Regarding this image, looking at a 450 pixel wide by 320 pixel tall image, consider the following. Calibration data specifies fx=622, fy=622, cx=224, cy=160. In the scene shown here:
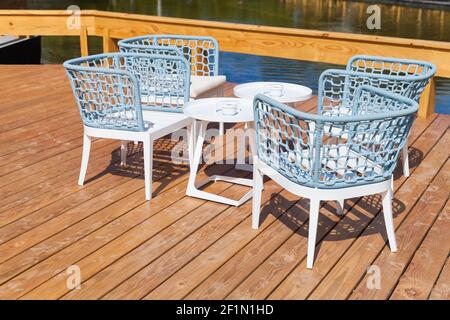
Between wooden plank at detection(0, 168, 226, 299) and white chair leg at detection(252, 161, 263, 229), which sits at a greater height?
white chair leg at detection(252, 161, 263, 229)

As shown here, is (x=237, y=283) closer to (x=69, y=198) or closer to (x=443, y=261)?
(x=443, y=261)

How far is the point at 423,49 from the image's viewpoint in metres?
4.62

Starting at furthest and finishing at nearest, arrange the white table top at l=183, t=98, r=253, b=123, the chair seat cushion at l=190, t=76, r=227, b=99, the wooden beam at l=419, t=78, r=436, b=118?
1. the wooden beam at l=419, t=78, r=436, b=118
2. the chair seat cushion at l=190, t=76, r=227, b=99
3. the white table top at l=183, t=98, r=253, b=123

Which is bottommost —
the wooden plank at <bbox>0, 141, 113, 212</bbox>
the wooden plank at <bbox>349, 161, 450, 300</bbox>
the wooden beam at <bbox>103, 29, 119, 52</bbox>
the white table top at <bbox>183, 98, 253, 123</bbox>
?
the wooden plank at <bbox>349, 161, 450, 300</bbox>

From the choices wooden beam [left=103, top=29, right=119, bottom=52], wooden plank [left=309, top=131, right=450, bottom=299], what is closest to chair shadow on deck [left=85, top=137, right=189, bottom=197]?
wooden plank [left=309, top=131, right=450, bottom=299]

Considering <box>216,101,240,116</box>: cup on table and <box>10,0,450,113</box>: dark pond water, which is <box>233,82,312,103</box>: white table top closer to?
<box>216,101,240,116</box>: cup on table

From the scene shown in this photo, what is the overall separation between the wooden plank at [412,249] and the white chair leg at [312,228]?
8.7 inches

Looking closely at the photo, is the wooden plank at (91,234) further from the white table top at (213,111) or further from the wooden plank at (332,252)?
the wooden plank at (332,252)

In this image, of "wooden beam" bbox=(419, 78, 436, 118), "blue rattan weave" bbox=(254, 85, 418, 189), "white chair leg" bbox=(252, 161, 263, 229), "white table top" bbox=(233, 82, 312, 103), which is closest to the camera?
"blue rattan weave" bbox=(254, 85, 418, 189)

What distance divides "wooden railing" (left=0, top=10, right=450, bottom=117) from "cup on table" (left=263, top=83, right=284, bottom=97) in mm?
1485

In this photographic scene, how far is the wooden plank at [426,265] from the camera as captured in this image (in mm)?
2367

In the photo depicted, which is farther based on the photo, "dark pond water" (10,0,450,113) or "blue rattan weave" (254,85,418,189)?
"dark pond water" (10,0,450,113)

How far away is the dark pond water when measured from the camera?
12.1 metres
